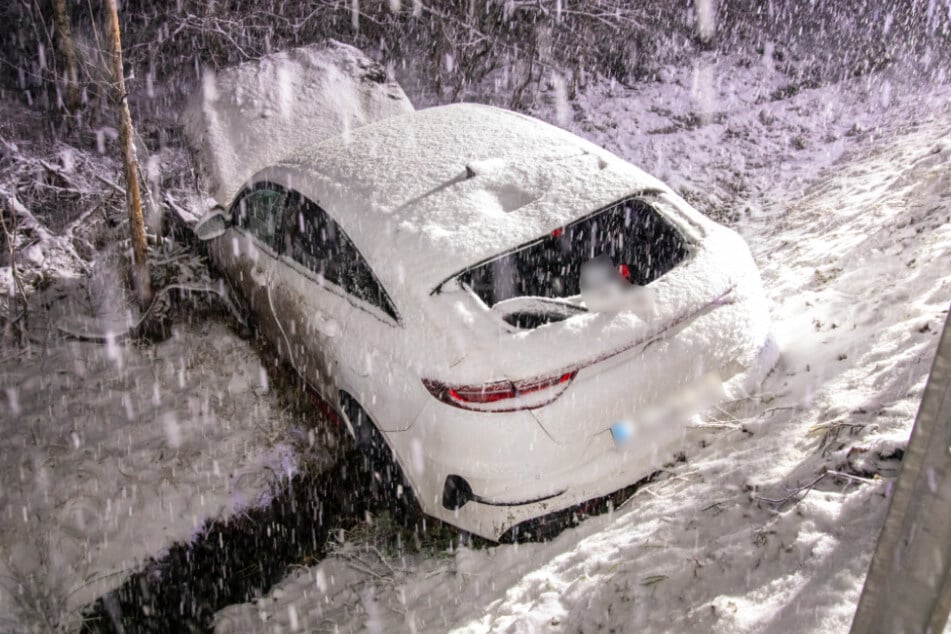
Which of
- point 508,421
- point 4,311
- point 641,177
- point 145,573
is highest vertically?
point 641,177

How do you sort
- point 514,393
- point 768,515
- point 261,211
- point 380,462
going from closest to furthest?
point 768,515 → point 514,393 → point 380,462 → point 261,211

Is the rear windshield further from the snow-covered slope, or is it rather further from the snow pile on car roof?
the snow pile on car roof

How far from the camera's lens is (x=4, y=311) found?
16.1ft

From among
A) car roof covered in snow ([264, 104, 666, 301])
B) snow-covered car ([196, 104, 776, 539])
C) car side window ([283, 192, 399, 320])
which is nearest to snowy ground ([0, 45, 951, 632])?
snow-covered car ([196, 104, 776, 539])

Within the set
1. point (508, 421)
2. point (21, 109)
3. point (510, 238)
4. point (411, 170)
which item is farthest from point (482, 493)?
point (21, 109)

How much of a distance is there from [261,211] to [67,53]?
4039 mm

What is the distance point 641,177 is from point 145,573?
134 inches

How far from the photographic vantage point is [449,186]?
358 centimetres

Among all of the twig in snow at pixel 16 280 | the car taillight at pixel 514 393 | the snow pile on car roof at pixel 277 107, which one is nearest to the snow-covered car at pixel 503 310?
the car taillight at pixel 514 393

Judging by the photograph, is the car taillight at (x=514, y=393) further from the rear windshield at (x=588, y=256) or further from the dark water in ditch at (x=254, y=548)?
the rear windshield at (x=588, y=256)

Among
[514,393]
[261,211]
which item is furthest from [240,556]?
[261,211]

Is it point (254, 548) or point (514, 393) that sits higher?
point (514, 393)

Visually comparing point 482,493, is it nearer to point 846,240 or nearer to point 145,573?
point 145,573

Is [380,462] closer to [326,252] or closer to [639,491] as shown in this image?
[326,252]
